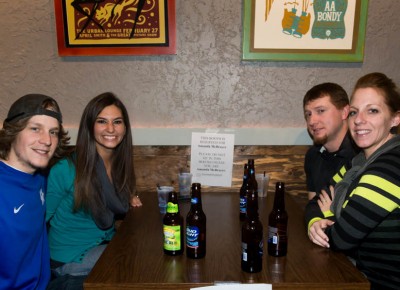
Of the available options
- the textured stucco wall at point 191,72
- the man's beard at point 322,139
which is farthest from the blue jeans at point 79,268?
the man's beard at point 322,139

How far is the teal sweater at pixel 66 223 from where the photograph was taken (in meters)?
1.74

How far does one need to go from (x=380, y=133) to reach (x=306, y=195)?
3.53ft

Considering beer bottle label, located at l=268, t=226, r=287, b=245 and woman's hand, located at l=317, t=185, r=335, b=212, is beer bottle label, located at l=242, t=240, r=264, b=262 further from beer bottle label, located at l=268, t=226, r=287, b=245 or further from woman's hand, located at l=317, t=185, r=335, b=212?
woman's hand, located at l=317, t=185, r=335, b=212

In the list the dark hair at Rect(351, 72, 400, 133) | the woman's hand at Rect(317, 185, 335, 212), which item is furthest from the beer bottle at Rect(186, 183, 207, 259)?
the dark hair at Rect(351, 72, 400, 133)

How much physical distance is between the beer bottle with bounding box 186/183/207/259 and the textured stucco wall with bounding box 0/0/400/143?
111 centimetres

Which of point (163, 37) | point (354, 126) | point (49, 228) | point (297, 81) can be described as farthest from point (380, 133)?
point (49, 228)

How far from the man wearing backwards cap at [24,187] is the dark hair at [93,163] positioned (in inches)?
9.2

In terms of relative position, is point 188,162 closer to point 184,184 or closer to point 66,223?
point 184,184

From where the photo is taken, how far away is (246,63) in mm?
2291

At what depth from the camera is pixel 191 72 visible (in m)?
2.29

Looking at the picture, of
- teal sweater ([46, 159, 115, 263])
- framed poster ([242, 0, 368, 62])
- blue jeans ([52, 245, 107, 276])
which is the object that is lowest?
blue jeans ([52, 245, 107, 276])

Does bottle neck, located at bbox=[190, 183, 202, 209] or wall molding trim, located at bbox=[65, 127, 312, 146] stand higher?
wall molding trim, located at bbox=[65, 127, 312, 146]

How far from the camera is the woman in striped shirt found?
125 cm

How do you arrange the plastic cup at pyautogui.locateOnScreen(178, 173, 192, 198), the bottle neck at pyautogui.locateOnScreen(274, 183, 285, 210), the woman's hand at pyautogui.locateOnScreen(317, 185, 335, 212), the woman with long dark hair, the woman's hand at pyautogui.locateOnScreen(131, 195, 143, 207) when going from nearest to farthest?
1. the bottle neck at pyautogui.locateOnScreen(274, 183, 285, 210)
2. the woman's hand at pyautogui.locateOnScreen(317, 185, 335, 212)
3. the woman with long dark hair
4. the woman's hand at pyautogui.locateOnScreen(131, 195, 143, 207)
5. the plastic cup at pyautogui.locateOnScreen(178, 173, 192, 198)
